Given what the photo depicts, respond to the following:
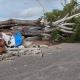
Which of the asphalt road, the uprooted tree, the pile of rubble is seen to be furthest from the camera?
the uprooted tree

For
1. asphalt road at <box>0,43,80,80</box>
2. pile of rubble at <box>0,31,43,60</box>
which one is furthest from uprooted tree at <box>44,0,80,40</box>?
asphalt road at <box>0,43,80,80</box>

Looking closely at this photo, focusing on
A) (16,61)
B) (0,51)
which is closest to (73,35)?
(0,51)

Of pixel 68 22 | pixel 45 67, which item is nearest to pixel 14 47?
pixel 68 22

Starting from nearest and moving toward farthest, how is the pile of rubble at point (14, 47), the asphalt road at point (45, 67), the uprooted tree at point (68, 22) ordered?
the asphalt road at point (45, 67) → the pile of rubble at point (14, 47) → the uprooted tree at point (68, 22)

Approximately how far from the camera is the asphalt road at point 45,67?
9.58 meters

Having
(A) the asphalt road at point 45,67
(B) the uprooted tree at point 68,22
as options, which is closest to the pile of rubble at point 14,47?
(A) the asphalt road at point 45,67

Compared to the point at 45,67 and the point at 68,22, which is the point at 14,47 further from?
the point at 45,67

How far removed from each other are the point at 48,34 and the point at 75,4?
301 cm

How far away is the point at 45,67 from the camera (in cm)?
1122

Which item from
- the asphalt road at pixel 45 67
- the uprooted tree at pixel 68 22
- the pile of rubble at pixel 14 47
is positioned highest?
the uprooted tree at pixel 68 22

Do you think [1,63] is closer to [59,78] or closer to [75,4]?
[59,78]

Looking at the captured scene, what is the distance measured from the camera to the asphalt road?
377 inches

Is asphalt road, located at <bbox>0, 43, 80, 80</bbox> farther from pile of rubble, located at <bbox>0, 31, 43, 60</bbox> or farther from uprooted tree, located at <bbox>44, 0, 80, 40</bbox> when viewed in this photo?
uprooted tree, located at <bbox>44, 0, 80, 40</bbox>

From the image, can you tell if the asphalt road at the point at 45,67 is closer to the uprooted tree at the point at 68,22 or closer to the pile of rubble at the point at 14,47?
the pile of rubble at the point at 14,47
